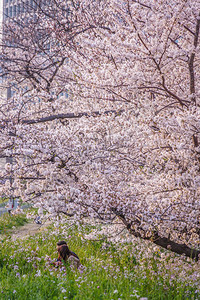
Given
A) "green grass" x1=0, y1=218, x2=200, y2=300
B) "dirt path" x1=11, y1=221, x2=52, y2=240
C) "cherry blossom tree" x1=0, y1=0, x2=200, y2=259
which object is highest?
"cherry blossom tree" x1=0, y1=0, x2=200, y2=259

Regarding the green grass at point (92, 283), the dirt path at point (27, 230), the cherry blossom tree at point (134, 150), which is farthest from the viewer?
the dirt path at point (27, 230)

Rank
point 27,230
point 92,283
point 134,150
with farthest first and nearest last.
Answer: point 27,230
point 134,150
point 92,283

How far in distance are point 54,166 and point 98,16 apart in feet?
17.4

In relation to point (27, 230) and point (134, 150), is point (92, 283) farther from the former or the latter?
point (27, 230)

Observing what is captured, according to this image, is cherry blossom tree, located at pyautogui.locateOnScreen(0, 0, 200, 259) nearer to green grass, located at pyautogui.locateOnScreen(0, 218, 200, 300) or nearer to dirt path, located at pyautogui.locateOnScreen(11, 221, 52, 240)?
green grass, located at pyautogui.locateOnScreen(0, 218, 200, 300)

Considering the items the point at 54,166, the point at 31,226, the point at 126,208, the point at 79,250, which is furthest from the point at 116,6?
the point at 31,226

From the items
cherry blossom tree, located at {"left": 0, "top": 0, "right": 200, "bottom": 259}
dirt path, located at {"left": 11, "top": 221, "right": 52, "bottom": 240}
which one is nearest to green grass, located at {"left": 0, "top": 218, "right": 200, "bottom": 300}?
cherry blossom tree, located at {"left": 0, "top": 0, "right": 200, "bottom": 259}

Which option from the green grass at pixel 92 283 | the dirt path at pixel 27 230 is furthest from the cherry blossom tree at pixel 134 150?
the dirt path at pixel 27 230

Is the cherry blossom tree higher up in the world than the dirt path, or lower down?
higher up

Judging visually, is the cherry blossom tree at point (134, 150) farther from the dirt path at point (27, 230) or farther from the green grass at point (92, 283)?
the dirt path at point (27, 230)

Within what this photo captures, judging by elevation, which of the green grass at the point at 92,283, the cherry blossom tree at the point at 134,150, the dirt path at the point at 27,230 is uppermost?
the cherry blossom tree at the point at 134,150

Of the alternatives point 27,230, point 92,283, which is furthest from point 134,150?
point 27,230

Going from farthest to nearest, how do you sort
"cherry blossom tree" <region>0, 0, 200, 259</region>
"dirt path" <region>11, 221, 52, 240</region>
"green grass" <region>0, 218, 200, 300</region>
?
"dirt path" <region>11, 221, 52, 240</region>, "cherry blossom tree" <region>0, 0, 200, 259</region>, "green grass" <region>0, 218, 200, 300</region>

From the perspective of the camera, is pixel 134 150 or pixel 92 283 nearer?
pixel 92 283
